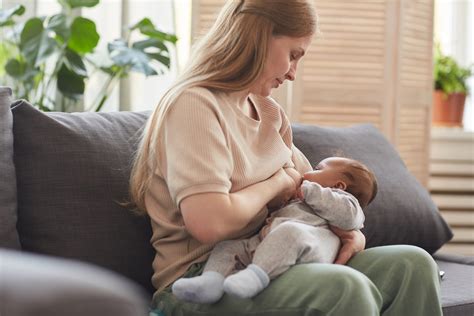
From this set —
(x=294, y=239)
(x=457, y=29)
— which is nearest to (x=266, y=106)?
(x=294, y=239)

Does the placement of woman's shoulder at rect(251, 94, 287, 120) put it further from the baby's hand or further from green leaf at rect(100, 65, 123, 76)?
green leaf at rect(100, 65, 123, 76)

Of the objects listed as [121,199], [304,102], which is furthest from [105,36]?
[121,199]

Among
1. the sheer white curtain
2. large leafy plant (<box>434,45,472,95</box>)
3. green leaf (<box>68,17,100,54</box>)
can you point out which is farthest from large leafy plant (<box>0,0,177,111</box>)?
the sheer white curtain

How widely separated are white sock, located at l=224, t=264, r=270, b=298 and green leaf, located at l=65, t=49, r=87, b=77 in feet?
5.23

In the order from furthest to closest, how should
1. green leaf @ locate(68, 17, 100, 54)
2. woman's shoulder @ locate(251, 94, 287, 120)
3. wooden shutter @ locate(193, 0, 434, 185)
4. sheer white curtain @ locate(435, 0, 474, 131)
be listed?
sheer white curtain @ locate(435, 0, 474, 131)
wooden shutter @ locate(193, 0, 434, 185)
green leaf @ locate(68, 17, 100, 54)
woman's shoulder @ locate(251, 94, 287, 120)

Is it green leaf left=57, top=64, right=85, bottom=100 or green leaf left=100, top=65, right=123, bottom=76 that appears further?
green leaf left=100, top=65, right=123, bottom=76

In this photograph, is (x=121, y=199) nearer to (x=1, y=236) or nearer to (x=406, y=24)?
(x=1, y=236)

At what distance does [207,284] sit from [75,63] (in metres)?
1.59

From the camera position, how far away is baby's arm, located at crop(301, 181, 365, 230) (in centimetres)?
167

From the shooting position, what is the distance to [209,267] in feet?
5.11

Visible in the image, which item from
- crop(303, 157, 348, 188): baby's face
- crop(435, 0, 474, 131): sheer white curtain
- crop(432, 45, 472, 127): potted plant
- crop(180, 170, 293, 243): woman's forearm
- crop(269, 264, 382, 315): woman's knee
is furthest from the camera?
crop(435, 0, 474, 131): sheer white curtain

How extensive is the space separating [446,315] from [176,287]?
0.68 metres

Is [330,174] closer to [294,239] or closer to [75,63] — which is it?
[294,239]

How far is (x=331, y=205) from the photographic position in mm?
1661
